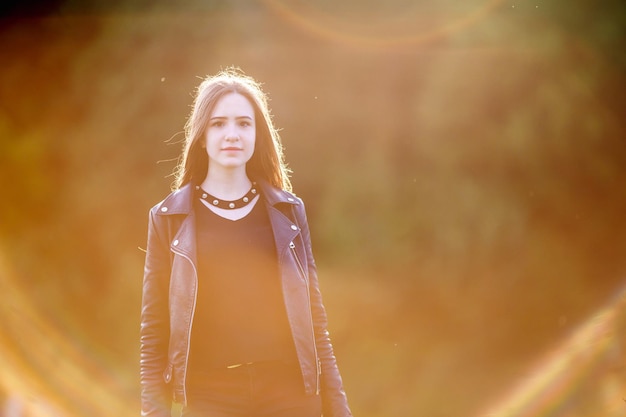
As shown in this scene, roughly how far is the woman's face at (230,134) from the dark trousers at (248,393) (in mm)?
637

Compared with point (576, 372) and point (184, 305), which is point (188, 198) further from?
point (576, 372)

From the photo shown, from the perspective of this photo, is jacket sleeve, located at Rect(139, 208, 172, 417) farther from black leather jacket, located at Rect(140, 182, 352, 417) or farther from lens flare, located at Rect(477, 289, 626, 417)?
lens flare, located at Rect(477, 289, 626, 417)

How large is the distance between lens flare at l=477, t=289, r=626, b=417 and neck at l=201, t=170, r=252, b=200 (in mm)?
4332

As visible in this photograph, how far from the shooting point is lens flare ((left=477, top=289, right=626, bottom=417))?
5.38 metres

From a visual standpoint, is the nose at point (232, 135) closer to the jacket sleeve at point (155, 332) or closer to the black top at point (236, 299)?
the black top at point (236, 299)

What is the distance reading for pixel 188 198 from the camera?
6.66ft

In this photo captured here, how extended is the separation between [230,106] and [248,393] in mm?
879

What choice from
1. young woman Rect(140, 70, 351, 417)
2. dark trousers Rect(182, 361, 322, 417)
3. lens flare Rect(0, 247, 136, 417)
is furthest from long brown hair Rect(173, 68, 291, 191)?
lens flare Rect(0, 247, 136, 417)

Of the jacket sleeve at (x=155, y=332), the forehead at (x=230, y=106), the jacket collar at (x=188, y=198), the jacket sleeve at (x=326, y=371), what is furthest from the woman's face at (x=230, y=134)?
the jacket sleeve at (x=326, y=371)

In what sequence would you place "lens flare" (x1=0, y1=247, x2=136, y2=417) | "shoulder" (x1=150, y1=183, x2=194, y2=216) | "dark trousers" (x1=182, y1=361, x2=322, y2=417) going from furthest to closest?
"lens flare" (x1=0, y1=247, x2=136, y2=417)
"shoulder" (x1=150, y1=183, x2=194, y2=216)
"dark trousers" (x1=182, y1=361, x2=322, y2=417)

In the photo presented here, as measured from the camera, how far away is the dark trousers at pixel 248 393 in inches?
72.0

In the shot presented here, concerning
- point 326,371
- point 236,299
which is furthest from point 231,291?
point 326,371

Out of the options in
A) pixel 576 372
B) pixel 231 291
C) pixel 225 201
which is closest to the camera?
pixel 231 291

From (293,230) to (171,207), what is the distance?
39cm
